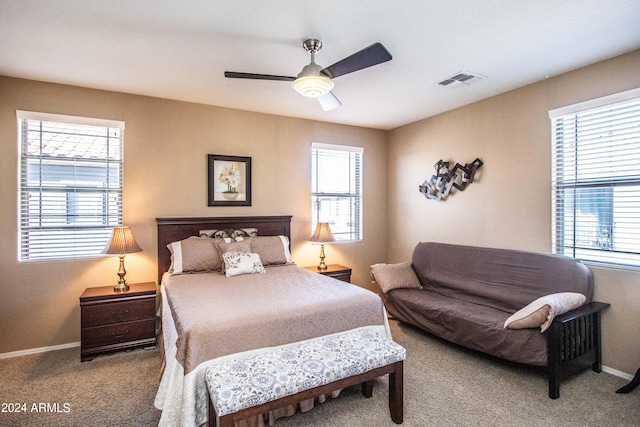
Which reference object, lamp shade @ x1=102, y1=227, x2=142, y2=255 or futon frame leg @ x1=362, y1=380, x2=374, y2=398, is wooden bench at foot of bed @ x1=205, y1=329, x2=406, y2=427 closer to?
futon frame leg @ x1=362, y1=380, x2=374, y2=398

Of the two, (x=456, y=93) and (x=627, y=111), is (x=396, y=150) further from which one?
(x=627, y=111)

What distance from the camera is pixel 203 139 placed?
158 inches

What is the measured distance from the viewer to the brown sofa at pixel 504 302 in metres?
2.56

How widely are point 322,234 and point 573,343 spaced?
2767 millimetres

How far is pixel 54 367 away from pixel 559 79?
5.35 m

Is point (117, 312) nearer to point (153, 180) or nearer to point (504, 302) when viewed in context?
point (153, 180)

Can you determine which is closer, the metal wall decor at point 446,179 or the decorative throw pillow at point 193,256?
the decorative throw pillow at point 193,256

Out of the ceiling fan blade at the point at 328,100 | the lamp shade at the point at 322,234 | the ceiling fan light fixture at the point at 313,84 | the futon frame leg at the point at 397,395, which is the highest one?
the ceiling fan blade at the point at 328,100

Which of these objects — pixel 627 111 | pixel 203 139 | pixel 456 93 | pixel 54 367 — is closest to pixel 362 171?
pixel 456 93

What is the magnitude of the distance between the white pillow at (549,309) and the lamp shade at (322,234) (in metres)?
2.25

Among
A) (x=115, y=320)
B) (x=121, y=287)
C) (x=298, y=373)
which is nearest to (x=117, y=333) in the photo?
(x=115, y=320)

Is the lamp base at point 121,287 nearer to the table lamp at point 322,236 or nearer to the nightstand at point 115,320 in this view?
the nightstand at point 115,320

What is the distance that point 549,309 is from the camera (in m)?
2.52

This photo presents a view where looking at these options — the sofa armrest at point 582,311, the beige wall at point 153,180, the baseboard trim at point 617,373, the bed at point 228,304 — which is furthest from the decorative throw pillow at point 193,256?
the baseboard trim at point 617,373
